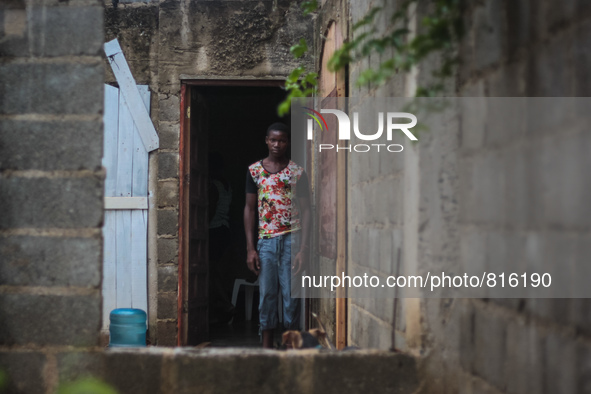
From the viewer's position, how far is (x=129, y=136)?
6094mm

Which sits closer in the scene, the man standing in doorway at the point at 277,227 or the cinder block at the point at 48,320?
the cinder block at the point at 48,320

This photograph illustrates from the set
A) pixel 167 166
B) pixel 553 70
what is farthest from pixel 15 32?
pixel 167 166

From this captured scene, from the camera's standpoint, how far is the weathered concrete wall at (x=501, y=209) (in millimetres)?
1586

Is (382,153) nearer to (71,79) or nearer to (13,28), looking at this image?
(71,79)

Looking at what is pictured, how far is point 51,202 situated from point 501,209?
1.69m

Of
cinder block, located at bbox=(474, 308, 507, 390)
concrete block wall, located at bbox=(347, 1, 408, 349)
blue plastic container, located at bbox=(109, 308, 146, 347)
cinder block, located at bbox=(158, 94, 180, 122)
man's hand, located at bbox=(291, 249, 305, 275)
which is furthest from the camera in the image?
cinder block, located at bbox=(158, 94, 180, 122)

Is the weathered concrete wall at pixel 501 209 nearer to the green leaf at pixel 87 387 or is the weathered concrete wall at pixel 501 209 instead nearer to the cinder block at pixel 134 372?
the cinder block at pixel 134 372

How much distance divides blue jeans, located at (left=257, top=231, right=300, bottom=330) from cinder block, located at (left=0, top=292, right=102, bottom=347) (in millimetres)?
2707

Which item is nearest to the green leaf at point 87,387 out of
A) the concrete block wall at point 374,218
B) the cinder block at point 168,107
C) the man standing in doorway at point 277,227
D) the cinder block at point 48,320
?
the cinder block at point 48,320

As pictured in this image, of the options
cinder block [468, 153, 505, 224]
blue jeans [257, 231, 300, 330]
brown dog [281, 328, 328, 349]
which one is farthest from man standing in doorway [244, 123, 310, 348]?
cinder block [468, 153, 505, 224]

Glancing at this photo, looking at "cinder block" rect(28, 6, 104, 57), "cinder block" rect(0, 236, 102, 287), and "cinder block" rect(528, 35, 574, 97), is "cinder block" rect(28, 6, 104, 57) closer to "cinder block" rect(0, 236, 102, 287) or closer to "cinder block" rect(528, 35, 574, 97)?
"cinder block" rect(0, 236, 102, 287)

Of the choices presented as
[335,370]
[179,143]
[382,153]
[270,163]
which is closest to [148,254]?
[179,143]

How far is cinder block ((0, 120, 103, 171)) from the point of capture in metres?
2.58

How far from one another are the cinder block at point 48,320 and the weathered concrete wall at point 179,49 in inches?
137
